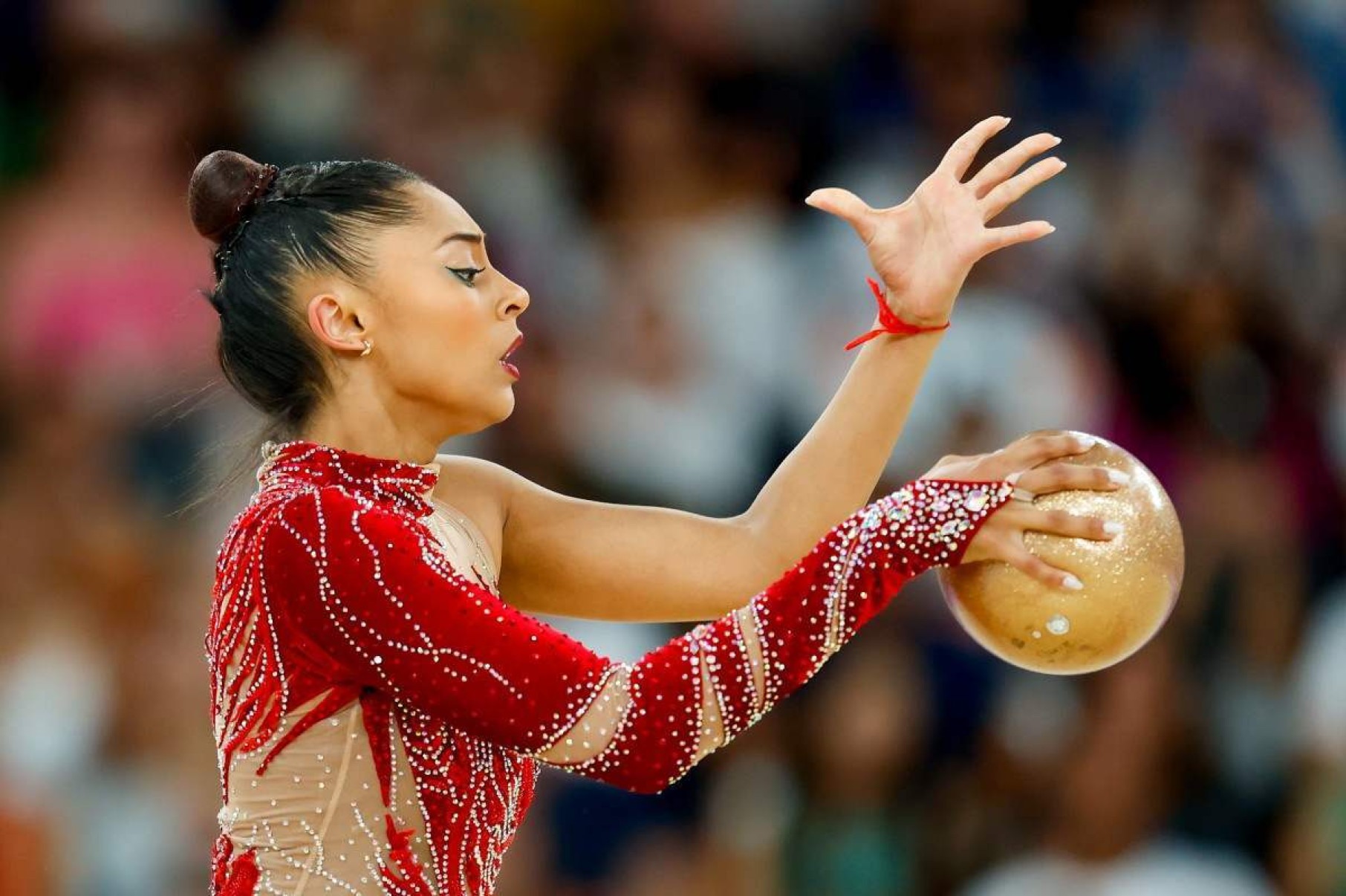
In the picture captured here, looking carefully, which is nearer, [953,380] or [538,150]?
[953,380]

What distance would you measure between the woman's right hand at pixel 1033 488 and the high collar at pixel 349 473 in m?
0.65

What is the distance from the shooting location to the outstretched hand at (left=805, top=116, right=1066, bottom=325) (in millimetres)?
2535

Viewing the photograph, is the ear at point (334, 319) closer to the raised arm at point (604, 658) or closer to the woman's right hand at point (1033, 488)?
the raised arm at point (604, 658)

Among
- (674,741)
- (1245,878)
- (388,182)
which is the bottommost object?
(1245,878)

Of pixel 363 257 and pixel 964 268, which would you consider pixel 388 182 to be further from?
pixel 964 268

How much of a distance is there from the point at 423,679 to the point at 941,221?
900 mm

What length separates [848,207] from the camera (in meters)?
2.57

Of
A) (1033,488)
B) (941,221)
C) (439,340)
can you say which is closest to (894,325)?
(941,221)

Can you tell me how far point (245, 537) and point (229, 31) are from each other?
4155 mm

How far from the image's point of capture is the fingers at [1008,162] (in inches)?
99.5

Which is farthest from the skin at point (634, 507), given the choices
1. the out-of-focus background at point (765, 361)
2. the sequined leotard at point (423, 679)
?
the out-of-focus background at point (765, 361)

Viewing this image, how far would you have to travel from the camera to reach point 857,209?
2.59m

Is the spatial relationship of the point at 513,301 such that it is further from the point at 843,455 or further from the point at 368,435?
the point at 843,455

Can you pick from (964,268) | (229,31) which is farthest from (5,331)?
(964,268)
